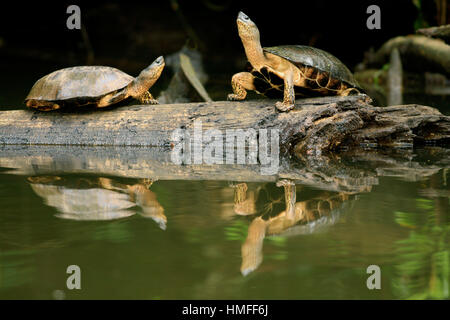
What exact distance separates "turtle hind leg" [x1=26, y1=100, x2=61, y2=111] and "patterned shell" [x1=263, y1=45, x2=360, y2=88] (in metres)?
1.94

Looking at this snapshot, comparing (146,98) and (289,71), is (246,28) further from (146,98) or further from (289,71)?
(146,98)

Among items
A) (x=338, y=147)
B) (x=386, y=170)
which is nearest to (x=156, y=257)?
(x=386, y=170)

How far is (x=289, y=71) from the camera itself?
4.64m

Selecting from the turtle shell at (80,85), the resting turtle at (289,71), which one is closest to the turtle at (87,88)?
the turtle shell at (80,85)

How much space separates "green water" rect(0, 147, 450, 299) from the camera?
1.79 m

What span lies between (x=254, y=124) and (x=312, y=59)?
2.45 feet

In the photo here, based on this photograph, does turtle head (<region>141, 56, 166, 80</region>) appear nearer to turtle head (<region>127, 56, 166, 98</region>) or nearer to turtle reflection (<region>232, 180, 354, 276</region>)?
turtle head (<region>127, 56, 166, 98</region>)

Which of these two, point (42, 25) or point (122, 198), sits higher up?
point (42, 25)

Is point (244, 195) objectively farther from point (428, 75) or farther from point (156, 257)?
point (428, 75)

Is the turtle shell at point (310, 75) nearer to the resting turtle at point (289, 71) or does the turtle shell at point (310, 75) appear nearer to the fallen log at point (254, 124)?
the resting turtle at point (289, 71)

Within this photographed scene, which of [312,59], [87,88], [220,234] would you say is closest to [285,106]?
[312,59]

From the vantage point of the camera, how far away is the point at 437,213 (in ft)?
8.61

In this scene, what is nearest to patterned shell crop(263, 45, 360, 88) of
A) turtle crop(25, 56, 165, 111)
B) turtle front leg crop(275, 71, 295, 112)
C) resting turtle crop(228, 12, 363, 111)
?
resting turtle crop(228, 12, 363, 111)

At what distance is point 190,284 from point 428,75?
36.5 feet
